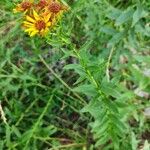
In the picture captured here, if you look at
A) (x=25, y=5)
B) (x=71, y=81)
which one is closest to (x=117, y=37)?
(x=71, y=81)

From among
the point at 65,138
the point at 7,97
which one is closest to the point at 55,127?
the point at 65,138

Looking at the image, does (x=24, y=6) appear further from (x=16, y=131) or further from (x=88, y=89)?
(x=16, y=131)

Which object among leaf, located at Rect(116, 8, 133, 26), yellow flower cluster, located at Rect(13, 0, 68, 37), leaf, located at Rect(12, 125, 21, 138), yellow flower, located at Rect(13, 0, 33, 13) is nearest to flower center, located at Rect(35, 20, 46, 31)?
yellow flower cluster, located at Rect(13, 0, 68, 37)

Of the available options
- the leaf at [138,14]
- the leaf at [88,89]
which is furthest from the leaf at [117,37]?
the leaf at [88,89]


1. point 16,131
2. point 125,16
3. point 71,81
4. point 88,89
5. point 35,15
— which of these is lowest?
point 16,131

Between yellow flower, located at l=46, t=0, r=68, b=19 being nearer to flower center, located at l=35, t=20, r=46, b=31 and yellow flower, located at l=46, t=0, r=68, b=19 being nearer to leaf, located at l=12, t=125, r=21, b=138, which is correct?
flower center, located at l=35, t=20, r=46, b=31

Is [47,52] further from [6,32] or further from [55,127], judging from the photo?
[55,127]
